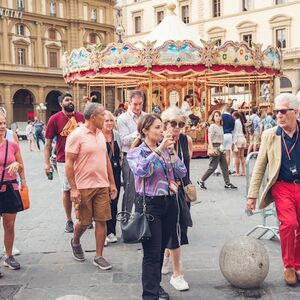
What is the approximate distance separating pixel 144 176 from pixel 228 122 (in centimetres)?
778

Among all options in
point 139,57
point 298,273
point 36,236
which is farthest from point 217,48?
point 298,273

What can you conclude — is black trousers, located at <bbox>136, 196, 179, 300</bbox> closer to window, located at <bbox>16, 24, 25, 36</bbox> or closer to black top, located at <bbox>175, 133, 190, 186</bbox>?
black top, located at <bbox>175, 133, 190, 186</bbox>

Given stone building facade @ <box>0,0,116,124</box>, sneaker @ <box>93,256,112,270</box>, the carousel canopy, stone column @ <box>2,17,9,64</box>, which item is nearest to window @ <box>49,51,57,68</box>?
stone building facade @ <box>0,0,116,124</box>

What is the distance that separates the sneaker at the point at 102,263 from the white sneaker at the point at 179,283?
0.78 metres

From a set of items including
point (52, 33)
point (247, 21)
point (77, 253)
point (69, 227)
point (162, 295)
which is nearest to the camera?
point (162, 295)

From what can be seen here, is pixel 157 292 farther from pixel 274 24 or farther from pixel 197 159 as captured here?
pixel 274 24

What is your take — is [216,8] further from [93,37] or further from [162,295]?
[162,295]

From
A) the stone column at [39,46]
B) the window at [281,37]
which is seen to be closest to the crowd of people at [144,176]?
the window at [281,37]

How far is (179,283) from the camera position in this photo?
4215mm

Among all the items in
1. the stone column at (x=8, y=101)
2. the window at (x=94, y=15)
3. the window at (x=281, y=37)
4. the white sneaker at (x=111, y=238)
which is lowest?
the white sneaker at (x=111, y=238)

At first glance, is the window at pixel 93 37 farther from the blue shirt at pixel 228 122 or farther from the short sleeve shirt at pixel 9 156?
the short sleeve shirt at pixel 9 156

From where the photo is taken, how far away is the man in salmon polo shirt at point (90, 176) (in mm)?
4832

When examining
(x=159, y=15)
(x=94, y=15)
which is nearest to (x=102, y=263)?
(x=159, y=15)

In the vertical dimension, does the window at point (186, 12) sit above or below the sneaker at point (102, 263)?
above
